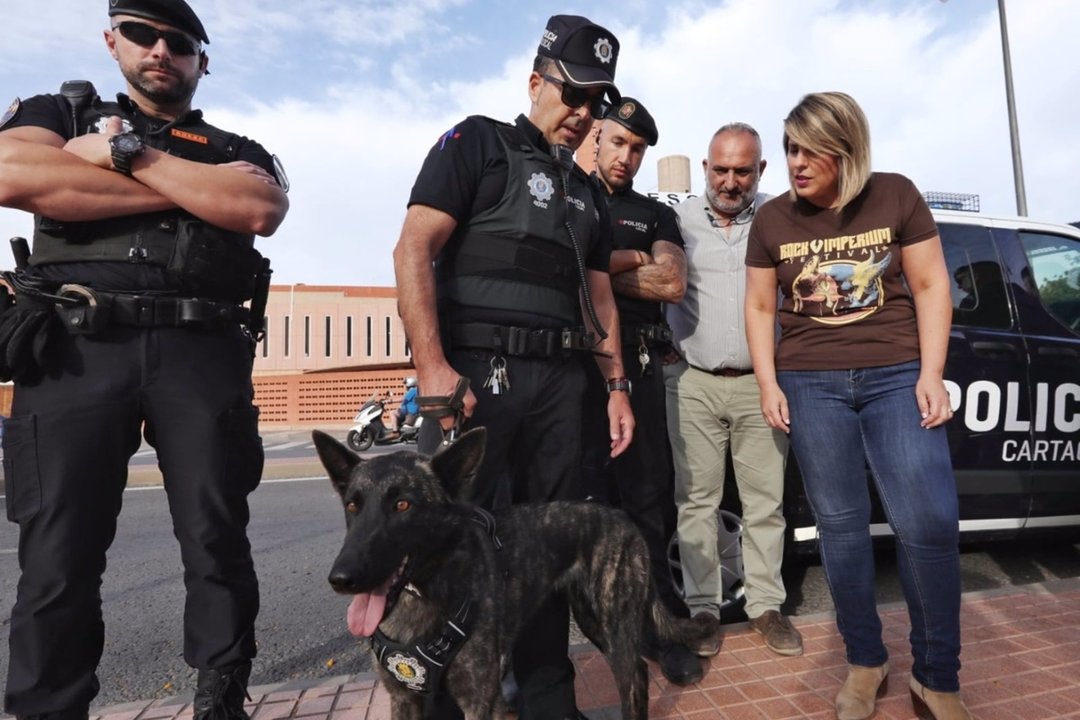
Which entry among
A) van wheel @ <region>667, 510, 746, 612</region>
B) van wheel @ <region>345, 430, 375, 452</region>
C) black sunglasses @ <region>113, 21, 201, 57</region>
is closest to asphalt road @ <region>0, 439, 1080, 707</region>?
van wheel @ <region>667, 510, 746, 612</region>

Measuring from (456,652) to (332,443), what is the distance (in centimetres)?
68

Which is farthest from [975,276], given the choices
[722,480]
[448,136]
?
[448,136]

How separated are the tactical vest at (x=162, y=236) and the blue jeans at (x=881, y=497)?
209 centimetres

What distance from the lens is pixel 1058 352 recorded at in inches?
153

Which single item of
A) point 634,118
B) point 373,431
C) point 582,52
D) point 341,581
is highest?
point 634,118

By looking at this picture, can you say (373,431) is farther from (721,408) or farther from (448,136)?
(448,136)

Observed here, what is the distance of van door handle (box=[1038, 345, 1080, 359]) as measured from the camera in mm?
3869

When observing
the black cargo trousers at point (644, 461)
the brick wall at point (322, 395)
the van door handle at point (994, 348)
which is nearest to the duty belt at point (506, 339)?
the black cargo trousers at point (644, 461)

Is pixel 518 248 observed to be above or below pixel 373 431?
above

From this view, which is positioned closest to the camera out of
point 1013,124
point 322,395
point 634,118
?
point 634,118

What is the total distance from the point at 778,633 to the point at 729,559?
707 millimetres

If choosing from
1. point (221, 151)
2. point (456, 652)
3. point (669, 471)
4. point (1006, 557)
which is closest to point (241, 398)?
point (221, 151)

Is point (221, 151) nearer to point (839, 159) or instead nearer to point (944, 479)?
point (839, 159)

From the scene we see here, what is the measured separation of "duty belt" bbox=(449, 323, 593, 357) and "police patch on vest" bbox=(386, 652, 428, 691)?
0.98 metres
